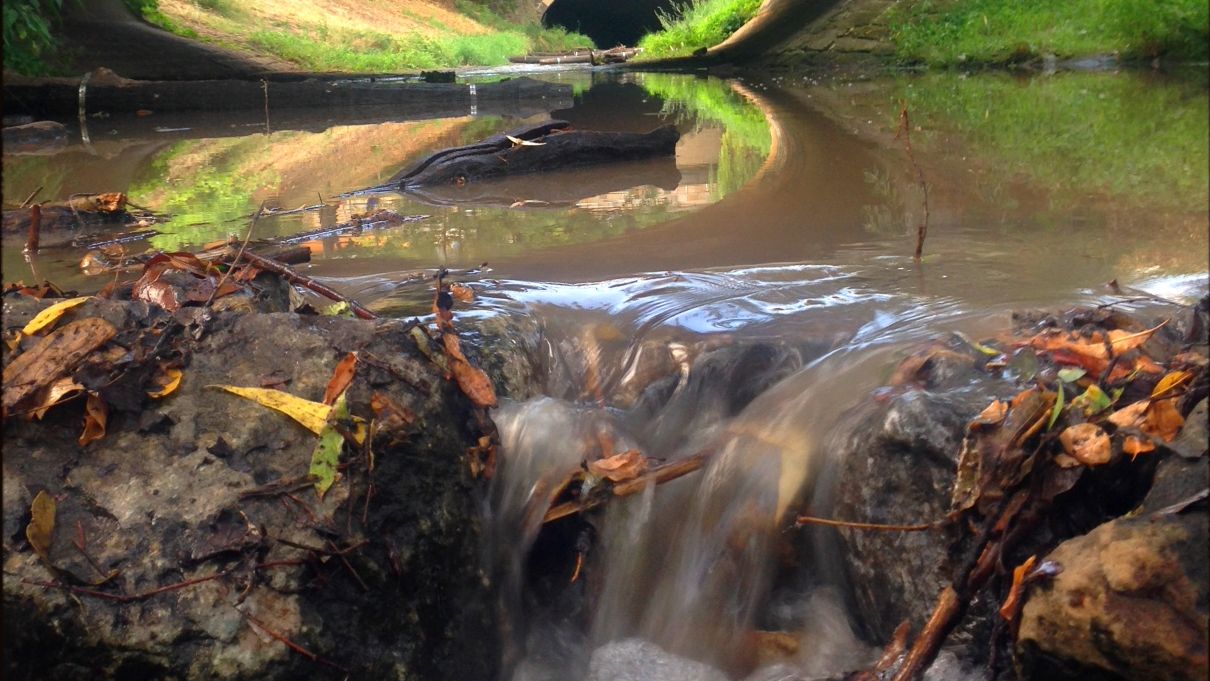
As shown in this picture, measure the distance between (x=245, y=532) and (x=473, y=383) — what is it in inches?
28.6

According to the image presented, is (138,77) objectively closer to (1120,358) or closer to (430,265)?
(430,265)

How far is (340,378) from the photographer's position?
233cm

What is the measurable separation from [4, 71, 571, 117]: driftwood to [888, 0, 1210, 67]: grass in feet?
15.6

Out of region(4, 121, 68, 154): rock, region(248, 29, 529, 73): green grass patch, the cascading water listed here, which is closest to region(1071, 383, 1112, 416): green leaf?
the cascading water

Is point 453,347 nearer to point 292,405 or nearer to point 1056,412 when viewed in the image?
point 292,405

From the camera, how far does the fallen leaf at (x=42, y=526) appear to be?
1.96m

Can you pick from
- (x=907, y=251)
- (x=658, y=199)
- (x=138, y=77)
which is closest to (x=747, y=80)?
(x=138, y=77)

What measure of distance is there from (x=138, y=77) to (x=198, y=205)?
27.2 ft

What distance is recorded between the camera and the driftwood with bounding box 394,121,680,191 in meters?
6.48

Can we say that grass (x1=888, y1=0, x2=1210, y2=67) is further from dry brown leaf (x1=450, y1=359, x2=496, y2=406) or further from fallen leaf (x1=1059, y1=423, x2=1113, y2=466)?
dry brown leaf (x1=450, y1=359, x2=496, y2=406)

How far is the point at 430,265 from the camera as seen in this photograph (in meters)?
4.10

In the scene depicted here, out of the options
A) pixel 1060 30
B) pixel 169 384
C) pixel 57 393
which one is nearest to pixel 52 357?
pixel 57 393

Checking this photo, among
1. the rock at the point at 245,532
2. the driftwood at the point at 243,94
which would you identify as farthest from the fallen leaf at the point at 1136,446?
the driftwood at the point at 243,94

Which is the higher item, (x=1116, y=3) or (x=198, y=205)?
(x=1116, y=3)
